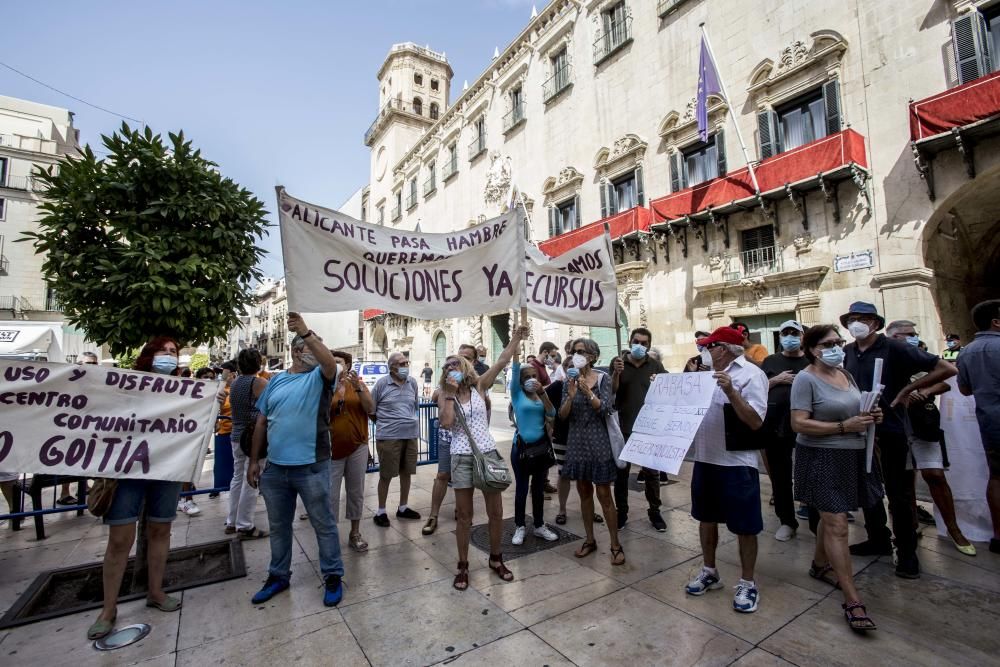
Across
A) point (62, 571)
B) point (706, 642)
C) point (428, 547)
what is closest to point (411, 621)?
point (428, 547)

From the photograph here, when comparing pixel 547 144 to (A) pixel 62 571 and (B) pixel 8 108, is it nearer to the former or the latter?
(A) pixel 62 571

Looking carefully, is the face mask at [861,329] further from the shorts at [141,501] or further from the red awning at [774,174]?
the red awning at [774,174]

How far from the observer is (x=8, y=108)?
3359 centimetres

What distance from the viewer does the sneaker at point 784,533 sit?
4340 millimetres

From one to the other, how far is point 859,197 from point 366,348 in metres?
34.0

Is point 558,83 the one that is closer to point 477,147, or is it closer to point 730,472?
point 477,147

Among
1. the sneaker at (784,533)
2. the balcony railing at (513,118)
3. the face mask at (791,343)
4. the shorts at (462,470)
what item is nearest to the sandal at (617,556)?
the shorts at (462,470)

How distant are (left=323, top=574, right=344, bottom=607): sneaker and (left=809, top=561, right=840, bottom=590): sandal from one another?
11.7ft

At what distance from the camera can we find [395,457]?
17.3 ft

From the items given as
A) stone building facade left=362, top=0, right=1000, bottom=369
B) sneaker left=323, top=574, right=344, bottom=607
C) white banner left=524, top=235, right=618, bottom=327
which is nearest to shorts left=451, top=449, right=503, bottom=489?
sneaker left=323, top=574, right=344, bottom=607

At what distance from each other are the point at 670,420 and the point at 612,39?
19.3 m

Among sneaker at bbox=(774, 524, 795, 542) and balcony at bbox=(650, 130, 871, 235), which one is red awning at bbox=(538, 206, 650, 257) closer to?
balcony at bbox=(650, 130, 871, 235)

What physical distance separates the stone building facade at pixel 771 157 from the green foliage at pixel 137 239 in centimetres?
1315

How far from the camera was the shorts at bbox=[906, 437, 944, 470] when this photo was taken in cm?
412
